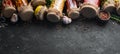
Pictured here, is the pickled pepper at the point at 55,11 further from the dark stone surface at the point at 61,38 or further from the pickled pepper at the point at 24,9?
the pickled pepper at the point at 24,9

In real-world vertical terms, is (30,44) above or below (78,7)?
below

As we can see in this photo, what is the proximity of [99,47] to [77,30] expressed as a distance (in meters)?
0.49

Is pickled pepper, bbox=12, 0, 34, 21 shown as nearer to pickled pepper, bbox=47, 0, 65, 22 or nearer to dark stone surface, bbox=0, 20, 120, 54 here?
dark stone surface, bbox=0, 20, 120, 54

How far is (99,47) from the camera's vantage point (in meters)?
4.14

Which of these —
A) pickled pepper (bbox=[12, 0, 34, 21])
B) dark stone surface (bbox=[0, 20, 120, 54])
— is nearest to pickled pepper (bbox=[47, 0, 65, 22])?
dark stone surface (bbox=[0, 20, 120, 54])

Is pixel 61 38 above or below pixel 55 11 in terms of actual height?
below

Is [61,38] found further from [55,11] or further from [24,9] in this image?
[24,9]

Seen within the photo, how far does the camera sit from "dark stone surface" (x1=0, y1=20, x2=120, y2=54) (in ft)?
13.4

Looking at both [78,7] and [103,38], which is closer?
[103,38]

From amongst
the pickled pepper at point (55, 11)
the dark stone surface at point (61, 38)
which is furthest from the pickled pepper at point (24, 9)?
the pickled pepper at point (55, 11)

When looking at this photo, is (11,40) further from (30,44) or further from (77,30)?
(77,30)

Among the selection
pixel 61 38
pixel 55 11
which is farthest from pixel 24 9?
pixel 61 38

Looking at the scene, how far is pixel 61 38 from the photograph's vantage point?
14.0 feet

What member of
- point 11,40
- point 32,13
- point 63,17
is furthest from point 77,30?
point 11,40
